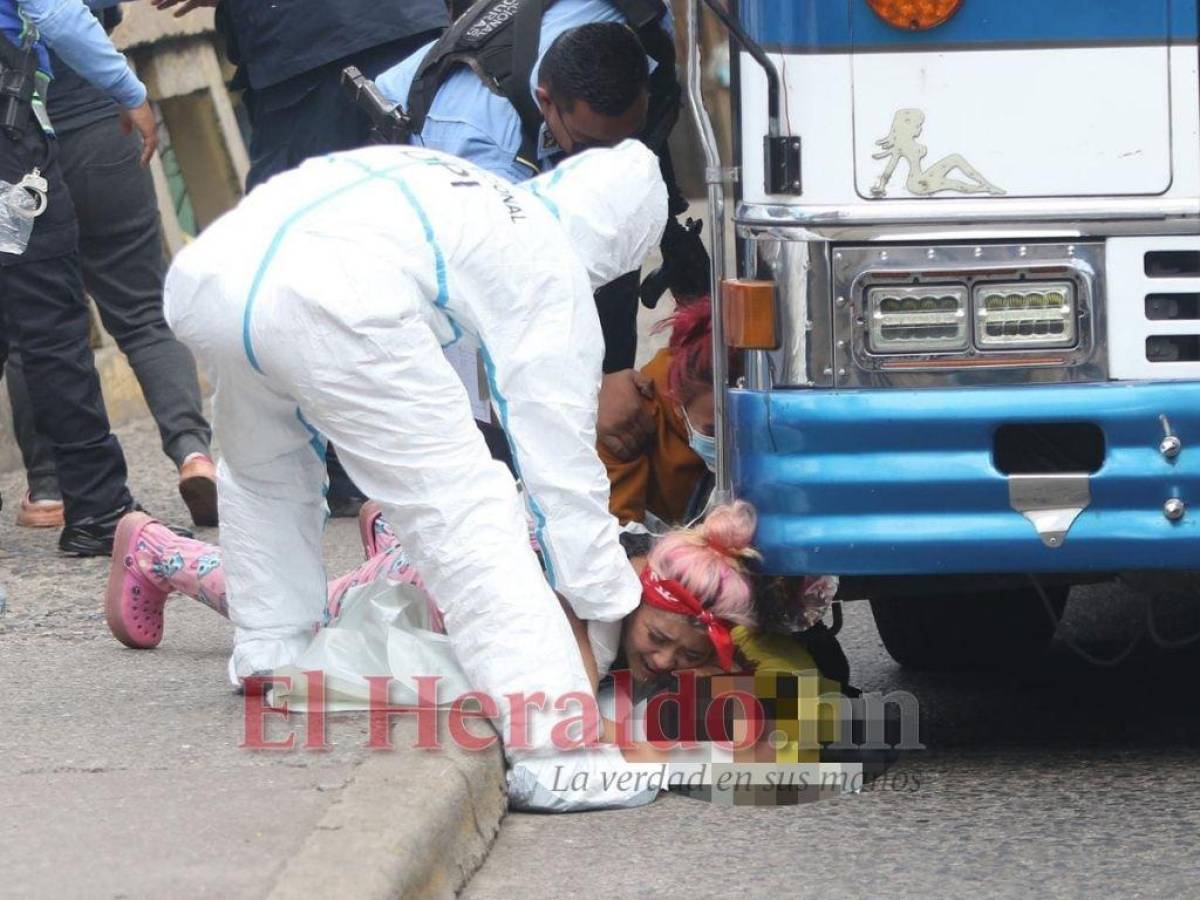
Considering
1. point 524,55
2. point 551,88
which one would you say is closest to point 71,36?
point 524,55

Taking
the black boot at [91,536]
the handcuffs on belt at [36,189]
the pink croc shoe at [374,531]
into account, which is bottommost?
the black boot at [91,536]

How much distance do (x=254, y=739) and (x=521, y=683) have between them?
0.53m

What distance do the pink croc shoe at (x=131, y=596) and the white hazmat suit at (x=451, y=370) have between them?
82cm

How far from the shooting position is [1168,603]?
5539 millimetres

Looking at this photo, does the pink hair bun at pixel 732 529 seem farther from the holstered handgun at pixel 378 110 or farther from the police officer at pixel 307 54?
the police officer at pixel 307 54

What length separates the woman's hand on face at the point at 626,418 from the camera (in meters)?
4.42

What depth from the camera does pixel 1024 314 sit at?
3.56m

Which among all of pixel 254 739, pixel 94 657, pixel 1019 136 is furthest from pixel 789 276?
pixel 94 657

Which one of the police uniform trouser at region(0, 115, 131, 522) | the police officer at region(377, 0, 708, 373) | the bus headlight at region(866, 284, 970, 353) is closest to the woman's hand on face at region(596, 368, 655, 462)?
the police officer at region(377, 0, 708, 373)

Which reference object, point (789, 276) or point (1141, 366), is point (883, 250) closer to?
point (789, 276)

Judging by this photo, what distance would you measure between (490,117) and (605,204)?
1009 millimetres

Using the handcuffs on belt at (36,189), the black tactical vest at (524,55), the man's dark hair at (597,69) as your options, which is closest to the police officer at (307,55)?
the handcuffs on belt at (36,189)

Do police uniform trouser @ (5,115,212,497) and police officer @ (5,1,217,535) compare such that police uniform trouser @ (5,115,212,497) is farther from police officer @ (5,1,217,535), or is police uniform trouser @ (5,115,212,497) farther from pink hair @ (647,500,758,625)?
pink hair @ (647,500,758,625)

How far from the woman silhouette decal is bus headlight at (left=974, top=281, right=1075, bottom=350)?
0.16 meters
